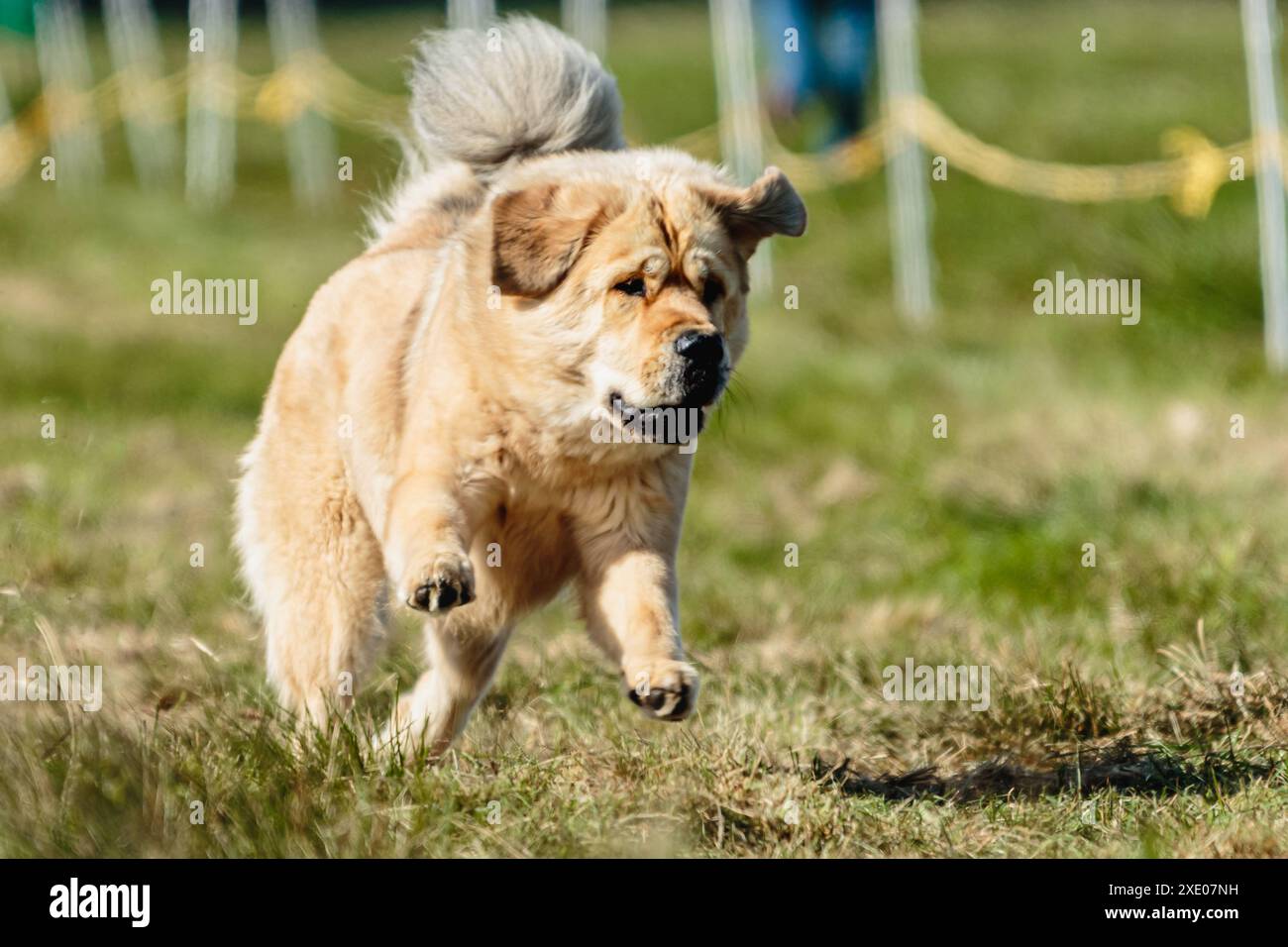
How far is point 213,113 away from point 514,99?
1353 centimetres

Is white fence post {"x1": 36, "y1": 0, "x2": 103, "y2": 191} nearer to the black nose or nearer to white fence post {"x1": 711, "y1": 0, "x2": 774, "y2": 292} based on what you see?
white fence post {"x1": 711, "y1": 0, "x2": 774, "y2": 292}

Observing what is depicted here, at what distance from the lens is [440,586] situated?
3.95m

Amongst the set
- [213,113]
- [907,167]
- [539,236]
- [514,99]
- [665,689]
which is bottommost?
[665,689]

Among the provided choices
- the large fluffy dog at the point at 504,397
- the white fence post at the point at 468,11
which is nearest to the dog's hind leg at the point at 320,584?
the large fluffy dog at the point at 504,397

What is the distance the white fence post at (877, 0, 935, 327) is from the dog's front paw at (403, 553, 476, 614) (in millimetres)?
7666

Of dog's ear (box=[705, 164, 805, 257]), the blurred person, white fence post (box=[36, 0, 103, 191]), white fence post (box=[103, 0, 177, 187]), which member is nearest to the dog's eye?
dog's ear (box=[705, 164, 805, 257])

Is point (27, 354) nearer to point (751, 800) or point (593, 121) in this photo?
point (593, 121)

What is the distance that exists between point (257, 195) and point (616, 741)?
46.2 feet

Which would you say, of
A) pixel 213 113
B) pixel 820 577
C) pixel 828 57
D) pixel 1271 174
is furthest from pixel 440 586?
pixel 213 113

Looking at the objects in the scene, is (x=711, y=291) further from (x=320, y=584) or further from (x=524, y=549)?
(x=320, y=584)

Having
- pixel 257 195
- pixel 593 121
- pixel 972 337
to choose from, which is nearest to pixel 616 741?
pixel 593 121

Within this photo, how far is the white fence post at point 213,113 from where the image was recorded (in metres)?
17.0

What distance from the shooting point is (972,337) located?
1095 cm

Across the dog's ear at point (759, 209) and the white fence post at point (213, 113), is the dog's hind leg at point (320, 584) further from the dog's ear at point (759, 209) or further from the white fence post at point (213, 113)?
the white fence post at point (213, 113)
